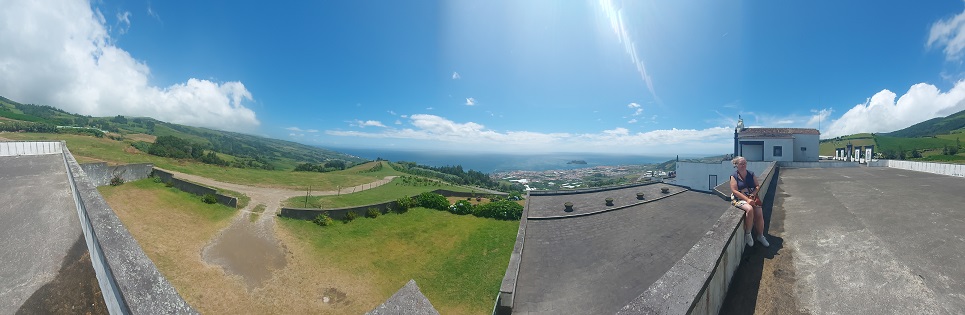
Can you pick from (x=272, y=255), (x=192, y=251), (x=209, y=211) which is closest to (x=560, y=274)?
(x=272, y=255)

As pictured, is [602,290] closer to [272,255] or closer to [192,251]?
[272,255]

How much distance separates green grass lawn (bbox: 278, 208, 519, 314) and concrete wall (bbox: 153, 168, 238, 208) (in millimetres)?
4336

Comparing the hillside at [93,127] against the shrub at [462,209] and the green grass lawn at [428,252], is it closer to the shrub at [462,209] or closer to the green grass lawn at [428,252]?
the green grass lawn at [428,252]

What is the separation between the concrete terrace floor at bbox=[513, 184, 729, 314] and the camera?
296 inches

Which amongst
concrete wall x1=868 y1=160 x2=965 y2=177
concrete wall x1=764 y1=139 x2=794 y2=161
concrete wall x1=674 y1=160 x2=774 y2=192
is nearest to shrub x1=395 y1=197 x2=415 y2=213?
concrete wall x1=674 y1=160 x2=774 y2=192

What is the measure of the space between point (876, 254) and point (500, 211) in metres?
19.4

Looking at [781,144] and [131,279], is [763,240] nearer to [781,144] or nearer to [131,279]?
[131,279]

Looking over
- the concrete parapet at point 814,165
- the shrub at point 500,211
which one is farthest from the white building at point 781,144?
the shrub at point 500,211

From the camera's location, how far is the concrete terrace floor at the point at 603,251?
7.51 meters

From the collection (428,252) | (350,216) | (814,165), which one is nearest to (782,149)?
(814,165)

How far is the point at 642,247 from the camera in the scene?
932cm

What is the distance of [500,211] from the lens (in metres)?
23.0

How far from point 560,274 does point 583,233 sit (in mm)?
3273

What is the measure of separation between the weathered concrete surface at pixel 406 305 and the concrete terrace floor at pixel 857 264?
3.13 meters
